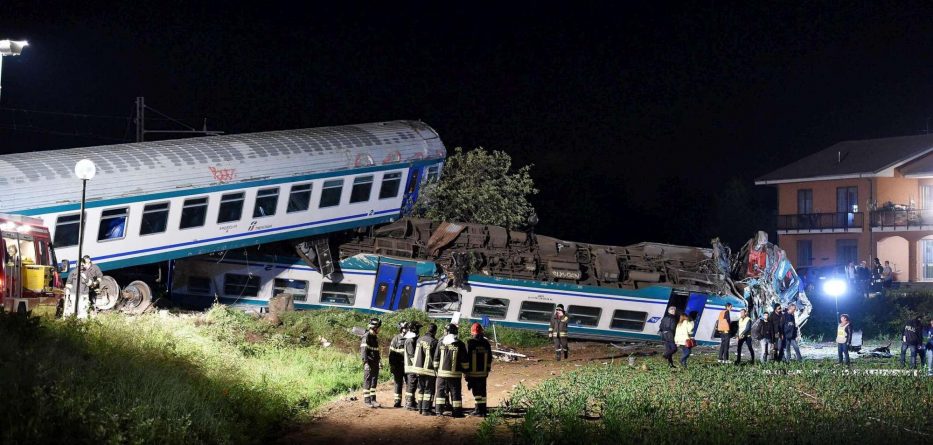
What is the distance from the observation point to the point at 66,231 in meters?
26.3

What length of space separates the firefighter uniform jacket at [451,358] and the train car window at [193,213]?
13.9 m

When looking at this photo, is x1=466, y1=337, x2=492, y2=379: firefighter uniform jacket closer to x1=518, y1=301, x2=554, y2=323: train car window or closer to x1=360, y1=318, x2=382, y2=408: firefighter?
x1=360, y1=318, x2=382, y2=408: firefighter

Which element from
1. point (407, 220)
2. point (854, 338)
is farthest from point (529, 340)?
point (854, 338)

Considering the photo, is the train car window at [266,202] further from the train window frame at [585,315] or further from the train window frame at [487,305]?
the train window frame at [585,315]

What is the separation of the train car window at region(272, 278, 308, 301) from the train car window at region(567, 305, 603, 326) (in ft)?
25.2

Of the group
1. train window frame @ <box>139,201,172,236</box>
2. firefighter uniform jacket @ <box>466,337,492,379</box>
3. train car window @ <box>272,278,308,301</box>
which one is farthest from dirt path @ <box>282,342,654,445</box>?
train car window @ <box>272,278,308,301</box>

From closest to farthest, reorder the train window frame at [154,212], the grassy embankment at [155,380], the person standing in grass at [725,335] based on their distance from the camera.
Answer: the grassy embankment at [155,380] → the person standing in grass at [725,335] → the train window frame at [154,212]

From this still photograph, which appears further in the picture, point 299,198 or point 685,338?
point 299,198

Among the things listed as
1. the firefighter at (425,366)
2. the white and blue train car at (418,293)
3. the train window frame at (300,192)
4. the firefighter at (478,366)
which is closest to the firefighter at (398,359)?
the firefighter at (425,366)

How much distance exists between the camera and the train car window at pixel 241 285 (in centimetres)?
3256

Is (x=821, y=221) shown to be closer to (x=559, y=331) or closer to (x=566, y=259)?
(x=566, y=259)

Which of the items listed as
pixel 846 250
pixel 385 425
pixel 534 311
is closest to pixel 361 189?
pixel 534 311

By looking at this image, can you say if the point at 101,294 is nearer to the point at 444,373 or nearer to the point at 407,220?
the point at 407,220

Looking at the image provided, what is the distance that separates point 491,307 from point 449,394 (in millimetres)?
15283
